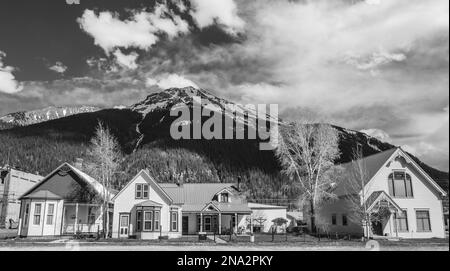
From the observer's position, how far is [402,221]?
33750 millimetres

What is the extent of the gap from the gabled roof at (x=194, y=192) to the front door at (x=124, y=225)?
7848mm

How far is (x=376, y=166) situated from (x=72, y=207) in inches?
1141

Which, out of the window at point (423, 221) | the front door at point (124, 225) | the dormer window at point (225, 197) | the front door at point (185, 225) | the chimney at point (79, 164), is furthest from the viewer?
the dormer window at point (225, 197)

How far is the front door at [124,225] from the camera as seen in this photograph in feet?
118

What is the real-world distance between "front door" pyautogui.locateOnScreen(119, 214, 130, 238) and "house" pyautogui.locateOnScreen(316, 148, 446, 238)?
20.5 metres

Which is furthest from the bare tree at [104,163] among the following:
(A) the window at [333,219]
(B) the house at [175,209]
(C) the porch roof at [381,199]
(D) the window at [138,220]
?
(C) the porch roof at [381,199]

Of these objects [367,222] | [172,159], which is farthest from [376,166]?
[172,159]

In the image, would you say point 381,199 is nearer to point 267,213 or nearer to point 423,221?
point 423,221

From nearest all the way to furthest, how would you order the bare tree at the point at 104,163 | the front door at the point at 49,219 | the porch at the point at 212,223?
the bare tree at the point at 104,163
the front door at the point at 49,219
the porch at the point at 212,223

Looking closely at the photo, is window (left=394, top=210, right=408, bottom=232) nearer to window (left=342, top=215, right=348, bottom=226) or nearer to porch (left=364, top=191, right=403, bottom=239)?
porch (left=364, top=191, right=403, bottom=239)

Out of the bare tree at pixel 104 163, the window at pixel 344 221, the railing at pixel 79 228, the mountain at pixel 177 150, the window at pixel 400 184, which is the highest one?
the mountain at pixel 177 150

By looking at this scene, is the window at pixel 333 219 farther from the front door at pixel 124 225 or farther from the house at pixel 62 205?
the house at pixel 62 205

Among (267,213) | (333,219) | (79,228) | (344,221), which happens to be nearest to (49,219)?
(79,228)

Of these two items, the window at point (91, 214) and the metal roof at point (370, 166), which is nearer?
the metal roof at point (370, 166)
